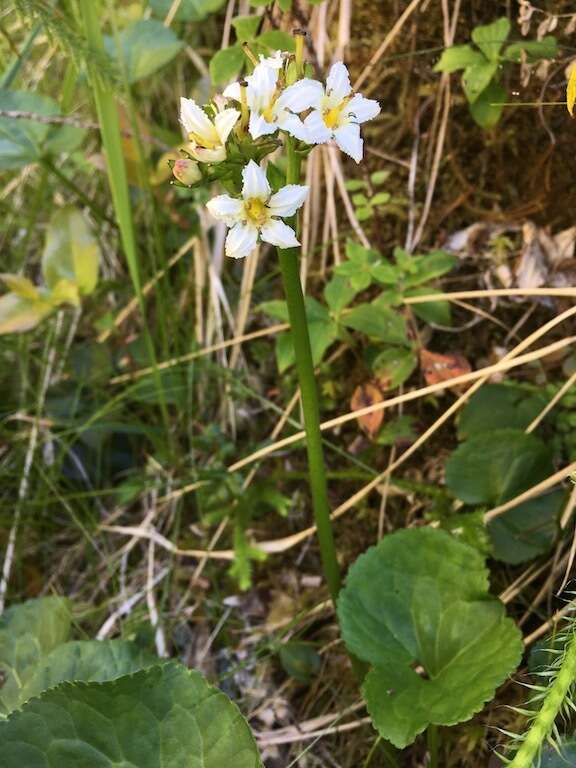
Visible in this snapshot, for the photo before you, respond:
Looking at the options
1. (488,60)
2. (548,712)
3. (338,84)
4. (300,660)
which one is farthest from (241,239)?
(300,660)

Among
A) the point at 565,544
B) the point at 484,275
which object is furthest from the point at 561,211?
the point at 565,544

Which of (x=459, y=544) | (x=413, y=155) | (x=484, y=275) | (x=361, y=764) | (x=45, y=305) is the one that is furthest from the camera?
(x=45, y=305)

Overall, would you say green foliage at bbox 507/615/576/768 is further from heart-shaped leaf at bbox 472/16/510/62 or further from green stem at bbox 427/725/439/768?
heart-shaped leaf at bbox 472/16/510/62

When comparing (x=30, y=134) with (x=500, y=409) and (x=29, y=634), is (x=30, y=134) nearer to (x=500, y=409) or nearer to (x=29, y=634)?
(x=29, y=634)

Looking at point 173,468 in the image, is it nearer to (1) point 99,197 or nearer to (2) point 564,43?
(1) point 99,197

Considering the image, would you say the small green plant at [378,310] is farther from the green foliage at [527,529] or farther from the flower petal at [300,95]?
the flower petal at [300,95]

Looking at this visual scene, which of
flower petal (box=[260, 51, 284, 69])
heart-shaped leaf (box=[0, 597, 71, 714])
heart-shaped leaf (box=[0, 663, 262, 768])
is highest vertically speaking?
flower petal (box=[260, 51, 284, 69])

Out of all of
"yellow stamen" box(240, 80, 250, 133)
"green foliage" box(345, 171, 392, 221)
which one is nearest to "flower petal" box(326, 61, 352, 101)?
"yellow stamen" box(240, 80, 250, 133)

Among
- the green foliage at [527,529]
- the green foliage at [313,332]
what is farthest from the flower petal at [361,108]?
the green foliage at [527,529]
